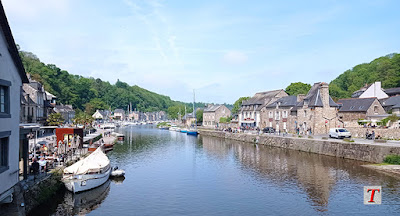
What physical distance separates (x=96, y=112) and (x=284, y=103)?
10208cm

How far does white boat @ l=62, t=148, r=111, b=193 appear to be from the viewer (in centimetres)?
2391

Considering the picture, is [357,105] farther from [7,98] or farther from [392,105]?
[7,98]

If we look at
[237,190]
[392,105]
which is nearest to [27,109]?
[237,190]

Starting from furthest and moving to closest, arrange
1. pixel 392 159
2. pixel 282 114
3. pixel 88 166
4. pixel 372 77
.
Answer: pixel 372 77 → pixel 282 114 → pixel 392 159 → pixel 88 166

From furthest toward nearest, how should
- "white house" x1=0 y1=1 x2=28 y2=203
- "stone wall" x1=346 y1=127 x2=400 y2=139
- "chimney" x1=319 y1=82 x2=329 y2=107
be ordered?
1. "chimney" x1=319 y1=82 x2=329 y2=107
2. "stone wall" x1=346 y1=127 x2=400 y2=139
3. "white house" x1=0 y1=1 x2=28 y2=203

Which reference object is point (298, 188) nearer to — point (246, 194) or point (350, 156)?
point (246, 194)

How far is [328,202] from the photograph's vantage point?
2261 cm

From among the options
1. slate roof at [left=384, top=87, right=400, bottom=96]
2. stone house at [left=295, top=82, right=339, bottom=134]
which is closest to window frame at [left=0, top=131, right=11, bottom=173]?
stone house at [left=295, top=82, right=339, bottom=134]

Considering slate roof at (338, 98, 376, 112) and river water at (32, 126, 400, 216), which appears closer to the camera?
river water at (32, 126, 400, 216)

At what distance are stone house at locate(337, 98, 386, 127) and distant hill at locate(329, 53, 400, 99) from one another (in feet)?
124

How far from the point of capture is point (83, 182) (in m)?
24.5

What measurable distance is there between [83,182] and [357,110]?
169ft

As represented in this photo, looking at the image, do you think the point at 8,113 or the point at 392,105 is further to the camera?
the point at 392,105
